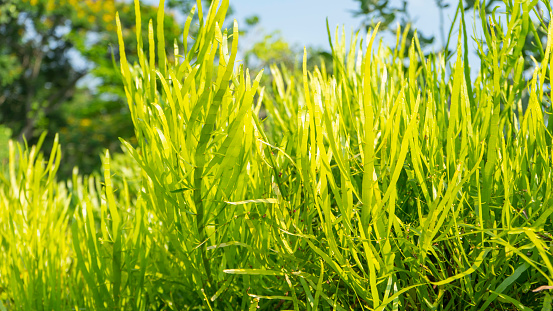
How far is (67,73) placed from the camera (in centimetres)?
1322

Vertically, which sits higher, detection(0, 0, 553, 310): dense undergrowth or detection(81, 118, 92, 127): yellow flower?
detection(0, 0, 553, 310): dense undergrowth

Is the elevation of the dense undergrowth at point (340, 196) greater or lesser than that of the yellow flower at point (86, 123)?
greater

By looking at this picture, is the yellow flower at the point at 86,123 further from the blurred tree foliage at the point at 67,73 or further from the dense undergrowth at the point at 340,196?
the dense undergrowth at the point at 340,196

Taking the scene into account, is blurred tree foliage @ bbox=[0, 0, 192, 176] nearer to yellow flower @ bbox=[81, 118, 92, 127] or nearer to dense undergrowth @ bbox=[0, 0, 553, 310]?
yellow flower @ bbox=[81, 118, 92, 127]

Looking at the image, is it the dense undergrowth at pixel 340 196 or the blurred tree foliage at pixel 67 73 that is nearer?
the dense undergrowth at pixel 340 196

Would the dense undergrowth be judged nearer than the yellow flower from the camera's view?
Yes

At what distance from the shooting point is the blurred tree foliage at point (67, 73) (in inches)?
437

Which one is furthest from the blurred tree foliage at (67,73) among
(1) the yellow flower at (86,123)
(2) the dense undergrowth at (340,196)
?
(2) the dense undergrowth at (340,196)

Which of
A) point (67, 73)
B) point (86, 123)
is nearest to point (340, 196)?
point (86, 123)

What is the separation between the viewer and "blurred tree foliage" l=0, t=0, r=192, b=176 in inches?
437

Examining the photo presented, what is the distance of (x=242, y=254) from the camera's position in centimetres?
51

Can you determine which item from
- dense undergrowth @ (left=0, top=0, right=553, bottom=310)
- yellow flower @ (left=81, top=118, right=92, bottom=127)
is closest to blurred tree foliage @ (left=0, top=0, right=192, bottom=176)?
yellow flower @ (left=81, top=118, right=92, bottom=127)

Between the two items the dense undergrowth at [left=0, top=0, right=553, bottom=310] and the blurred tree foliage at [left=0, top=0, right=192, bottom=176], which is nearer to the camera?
the dense undergrowth at [left=0, top=0, right=553, bottom=310]

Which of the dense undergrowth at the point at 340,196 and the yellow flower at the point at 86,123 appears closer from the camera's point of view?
the dense undergrowth at the point at 340,196
